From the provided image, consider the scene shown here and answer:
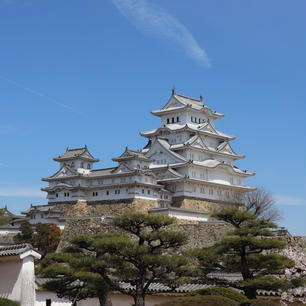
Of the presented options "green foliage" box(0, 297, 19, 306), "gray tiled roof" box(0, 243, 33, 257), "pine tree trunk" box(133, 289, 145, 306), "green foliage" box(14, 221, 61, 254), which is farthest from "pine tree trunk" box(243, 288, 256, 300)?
"green foliage" box(14, 221, 61, 254)

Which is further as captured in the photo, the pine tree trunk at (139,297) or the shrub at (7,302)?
the pine tree trunk at (139,297)

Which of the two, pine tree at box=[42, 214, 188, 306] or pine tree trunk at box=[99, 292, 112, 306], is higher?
pine tree at box=[42, 214, 188, 306]

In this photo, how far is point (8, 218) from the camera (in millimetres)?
50719

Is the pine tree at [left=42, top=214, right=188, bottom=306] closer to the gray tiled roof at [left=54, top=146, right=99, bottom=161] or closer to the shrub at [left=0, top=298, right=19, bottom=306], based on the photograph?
the shrub at [left=0, top=298, right=19, bottom=306]

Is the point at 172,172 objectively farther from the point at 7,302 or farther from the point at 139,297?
the point at 7,302

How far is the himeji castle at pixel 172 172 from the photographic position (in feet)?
142

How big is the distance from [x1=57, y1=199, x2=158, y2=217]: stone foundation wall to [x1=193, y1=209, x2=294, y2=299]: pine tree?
24.0 m

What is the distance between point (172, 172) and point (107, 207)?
6.55m

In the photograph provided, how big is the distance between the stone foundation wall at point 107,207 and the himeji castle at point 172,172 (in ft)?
1.00

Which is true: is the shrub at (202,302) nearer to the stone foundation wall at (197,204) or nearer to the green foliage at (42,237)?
the green foliage at (42,237)

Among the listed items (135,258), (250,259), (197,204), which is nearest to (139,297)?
(135,258)

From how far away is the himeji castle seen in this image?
43.2 meters

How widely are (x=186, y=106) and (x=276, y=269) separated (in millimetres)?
35720

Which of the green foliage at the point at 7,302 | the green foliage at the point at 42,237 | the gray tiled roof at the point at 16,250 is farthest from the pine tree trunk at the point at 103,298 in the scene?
the green foliage at the point at 42,237
